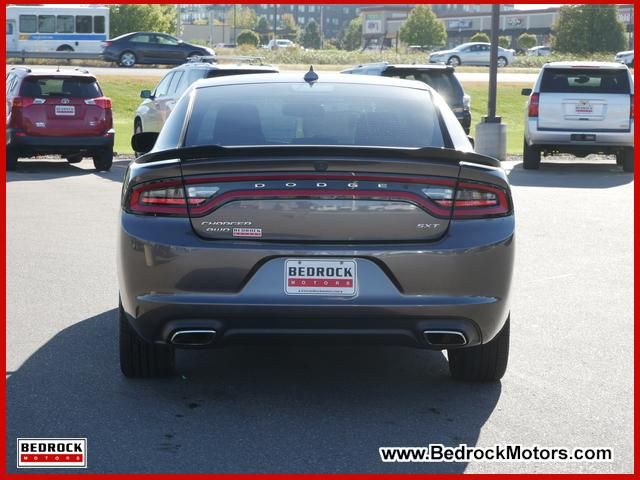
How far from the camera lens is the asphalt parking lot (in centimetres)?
495

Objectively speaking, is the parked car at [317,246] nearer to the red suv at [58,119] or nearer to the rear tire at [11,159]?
the red suv at [58,119]

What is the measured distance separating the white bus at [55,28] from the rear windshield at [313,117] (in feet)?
171

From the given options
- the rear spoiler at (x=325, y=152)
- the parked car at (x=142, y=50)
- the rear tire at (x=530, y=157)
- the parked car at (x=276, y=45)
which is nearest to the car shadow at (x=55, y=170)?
the rear tire at (x=530, y=157)

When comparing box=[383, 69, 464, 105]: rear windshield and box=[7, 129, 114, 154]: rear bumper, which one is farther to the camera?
box=[383, 69, 464, 105]: rear windshield

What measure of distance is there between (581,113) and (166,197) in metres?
15.9

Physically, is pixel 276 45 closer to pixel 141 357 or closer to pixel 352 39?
pixel 352 39

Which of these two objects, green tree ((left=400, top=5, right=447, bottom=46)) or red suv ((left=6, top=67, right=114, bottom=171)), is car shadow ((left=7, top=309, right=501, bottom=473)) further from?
green tree ((left=400, top=5, right=447, bottom=46))

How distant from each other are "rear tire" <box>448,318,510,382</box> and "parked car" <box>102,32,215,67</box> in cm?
4778

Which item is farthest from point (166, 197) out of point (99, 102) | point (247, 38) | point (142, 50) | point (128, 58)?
point (247, 38)

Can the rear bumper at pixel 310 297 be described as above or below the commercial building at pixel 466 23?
below

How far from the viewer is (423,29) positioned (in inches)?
4038

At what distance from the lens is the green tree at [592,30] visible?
238 feet

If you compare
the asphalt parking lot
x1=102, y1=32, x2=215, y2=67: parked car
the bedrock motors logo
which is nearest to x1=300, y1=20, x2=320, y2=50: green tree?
x1=102, y1=32, x2=215, y2=67: parked car

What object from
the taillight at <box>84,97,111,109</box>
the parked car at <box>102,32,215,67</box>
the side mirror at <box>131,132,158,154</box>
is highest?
the parked car at <box>102,32,215,67</box>
